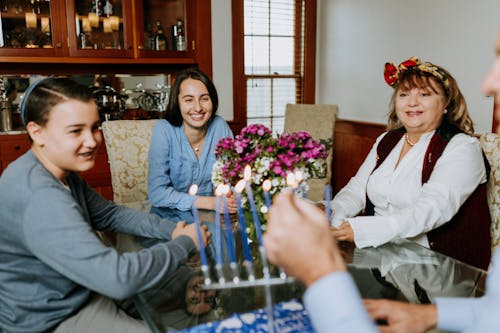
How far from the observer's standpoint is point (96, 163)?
372 centimetres

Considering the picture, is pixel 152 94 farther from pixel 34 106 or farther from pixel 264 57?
pixel 34 106

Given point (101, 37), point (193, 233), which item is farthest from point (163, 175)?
point (101, 37)

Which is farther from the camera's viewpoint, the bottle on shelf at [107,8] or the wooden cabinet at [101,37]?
the bottle on shelf at [107,8]

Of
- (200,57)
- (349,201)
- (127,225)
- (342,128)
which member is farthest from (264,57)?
(127,225)

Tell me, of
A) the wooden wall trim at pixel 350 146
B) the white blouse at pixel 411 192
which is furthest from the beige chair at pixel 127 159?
the wooden wall trim at pixel 350 146

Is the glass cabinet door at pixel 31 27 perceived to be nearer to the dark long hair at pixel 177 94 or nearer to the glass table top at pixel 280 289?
the dark long hair at pixel 177 94

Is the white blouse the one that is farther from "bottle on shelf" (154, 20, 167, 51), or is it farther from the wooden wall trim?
"bottle on shelf" (154, 20, 167, 51)

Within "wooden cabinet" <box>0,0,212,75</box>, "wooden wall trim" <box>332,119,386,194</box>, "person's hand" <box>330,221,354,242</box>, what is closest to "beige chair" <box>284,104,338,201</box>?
"wooden wall trim" <box>332,119,386,194</box>

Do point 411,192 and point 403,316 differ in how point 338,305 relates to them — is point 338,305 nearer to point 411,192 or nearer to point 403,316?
point 403,316

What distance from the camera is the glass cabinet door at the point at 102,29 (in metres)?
3.58

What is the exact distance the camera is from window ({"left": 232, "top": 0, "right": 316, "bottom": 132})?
4.27m

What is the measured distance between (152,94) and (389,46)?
2209 millimetres

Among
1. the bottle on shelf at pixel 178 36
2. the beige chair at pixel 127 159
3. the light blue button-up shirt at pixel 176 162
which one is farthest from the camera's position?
the bottle on shelf at pixel 178 36

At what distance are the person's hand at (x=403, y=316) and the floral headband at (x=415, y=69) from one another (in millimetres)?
1160
